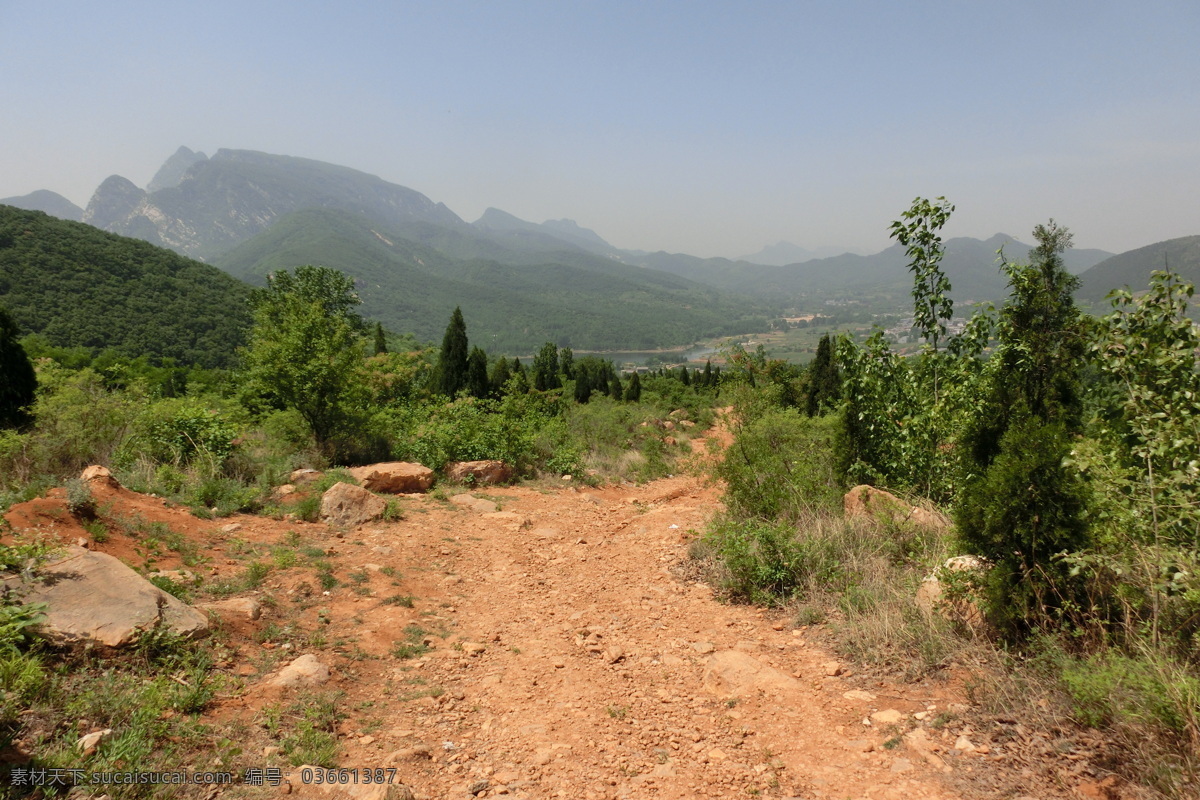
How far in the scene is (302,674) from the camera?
3789 millimetres

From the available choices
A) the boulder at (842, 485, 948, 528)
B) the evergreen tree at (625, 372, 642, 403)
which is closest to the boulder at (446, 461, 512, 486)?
the boulder at (842, 485, 948, 528)

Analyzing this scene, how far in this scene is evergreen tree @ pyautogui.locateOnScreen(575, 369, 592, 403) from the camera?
98.7ft

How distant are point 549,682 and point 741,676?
1467mm

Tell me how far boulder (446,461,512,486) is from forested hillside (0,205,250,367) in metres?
47.6

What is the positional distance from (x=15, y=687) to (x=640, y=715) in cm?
347

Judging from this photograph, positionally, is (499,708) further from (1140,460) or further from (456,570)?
(1140,460)

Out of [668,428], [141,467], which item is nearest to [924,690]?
[141,467]

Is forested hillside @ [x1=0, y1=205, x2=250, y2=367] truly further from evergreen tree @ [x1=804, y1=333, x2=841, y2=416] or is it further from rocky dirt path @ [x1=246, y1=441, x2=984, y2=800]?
rocky dirt path @ [x1=246, y1=441, x2=984, y2=800]

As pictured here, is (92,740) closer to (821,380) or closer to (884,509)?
(884,509)

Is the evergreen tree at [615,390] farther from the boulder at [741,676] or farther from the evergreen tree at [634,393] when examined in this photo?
the boulder at [741,676]

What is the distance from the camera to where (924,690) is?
3.54 m

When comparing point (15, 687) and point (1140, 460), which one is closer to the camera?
point (15, 687)

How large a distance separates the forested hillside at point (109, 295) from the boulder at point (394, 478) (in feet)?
156

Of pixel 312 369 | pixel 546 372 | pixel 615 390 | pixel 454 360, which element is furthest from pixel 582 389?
pixel 312 369
